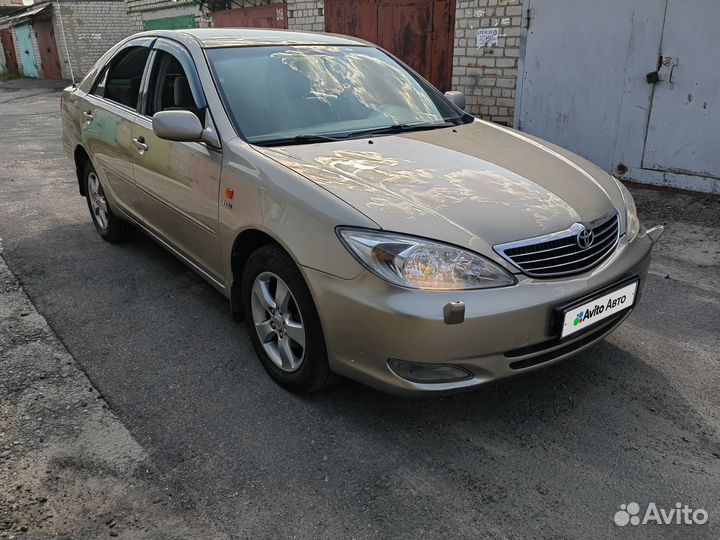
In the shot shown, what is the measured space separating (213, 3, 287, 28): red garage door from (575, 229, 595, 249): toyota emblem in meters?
10.7

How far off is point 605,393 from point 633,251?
2.26 feet

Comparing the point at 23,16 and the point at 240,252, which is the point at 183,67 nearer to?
the point at 240,252

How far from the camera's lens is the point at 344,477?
2355 millimetres

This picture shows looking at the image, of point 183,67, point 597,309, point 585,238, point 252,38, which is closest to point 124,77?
point 183,67

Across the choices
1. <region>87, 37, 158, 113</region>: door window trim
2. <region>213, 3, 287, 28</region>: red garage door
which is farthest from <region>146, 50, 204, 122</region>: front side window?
<region>213, 3, 287, 28</region>: red garage door

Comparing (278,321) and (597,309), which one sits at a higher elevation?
(597,309)

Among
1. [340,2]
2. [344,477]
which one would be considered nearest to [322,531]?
[344,477]

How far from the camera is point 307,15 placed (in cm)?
1116

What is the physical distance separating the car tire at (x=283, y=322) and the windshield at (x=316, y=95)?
680 mm

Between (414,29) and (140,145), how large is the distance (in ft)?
21.3

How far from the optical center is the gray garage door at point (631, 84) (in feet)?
19.3

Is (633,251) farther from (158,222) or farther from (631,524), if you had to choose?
(158,222)

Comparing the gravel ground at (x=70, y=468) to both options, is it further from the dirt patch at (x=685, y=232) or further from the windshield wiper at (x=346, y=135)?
the dirt patch at (x=685, y=232)

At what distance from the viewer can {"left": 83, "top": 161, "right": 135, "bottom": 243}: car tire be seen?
4.86 meters
